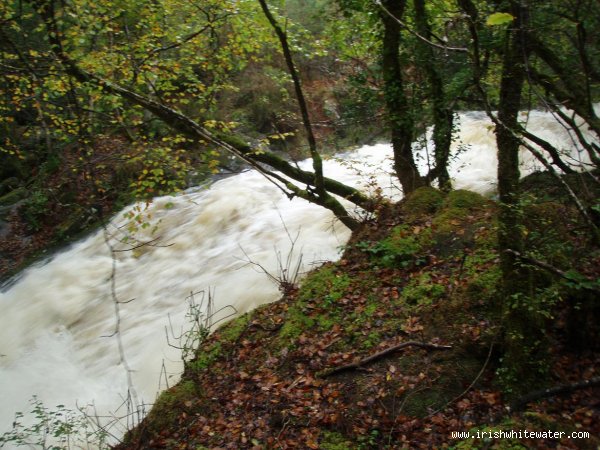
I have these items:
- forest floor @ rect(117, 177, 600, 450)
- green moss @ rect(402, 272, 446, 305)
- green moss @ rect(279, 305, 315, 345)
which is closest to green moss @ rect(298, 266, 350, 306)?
forest floor @ rect(117, 177, 600, 450)

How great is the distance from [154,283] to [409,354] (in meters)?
6.60

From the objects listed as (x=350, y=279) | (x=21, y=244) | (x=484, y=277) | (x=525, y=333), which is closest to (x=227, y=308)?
(x=350, y=279)

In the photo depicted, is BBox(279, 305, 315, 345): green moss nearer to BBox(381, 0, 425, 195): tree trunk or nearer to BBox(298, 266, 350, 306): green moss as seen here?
BBox(298, 266, 350, 306): green moss

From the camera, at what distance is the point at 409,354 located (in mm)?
4500

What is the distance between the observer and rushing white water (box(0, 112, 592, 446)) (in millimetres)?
7375

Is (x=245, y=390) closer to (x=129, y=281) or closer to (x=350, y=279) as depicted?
(x=350, y=279)

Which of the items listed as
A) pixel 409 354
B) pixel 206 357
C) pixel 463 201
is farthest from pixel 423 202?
pixel 206 357

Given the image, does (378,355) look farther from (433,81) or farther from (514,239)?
(433,81)

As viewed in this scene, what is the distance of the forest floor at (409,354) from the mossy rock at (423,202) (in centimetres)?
2

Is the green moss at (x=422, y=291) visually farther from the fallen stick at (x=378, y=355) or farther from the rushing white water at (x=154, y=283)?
the rushing white water at (x=154, y=283)

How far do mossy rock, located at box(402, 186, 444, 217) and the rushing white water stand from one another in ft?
2.19

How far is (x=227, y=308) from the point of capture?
25.9ft

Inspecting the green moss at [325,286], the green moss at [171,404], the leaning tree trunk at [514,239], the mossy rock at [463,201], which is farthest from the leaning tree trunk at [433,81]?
the green moss at [171,404]

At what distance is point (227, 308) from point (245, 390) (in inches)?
111
